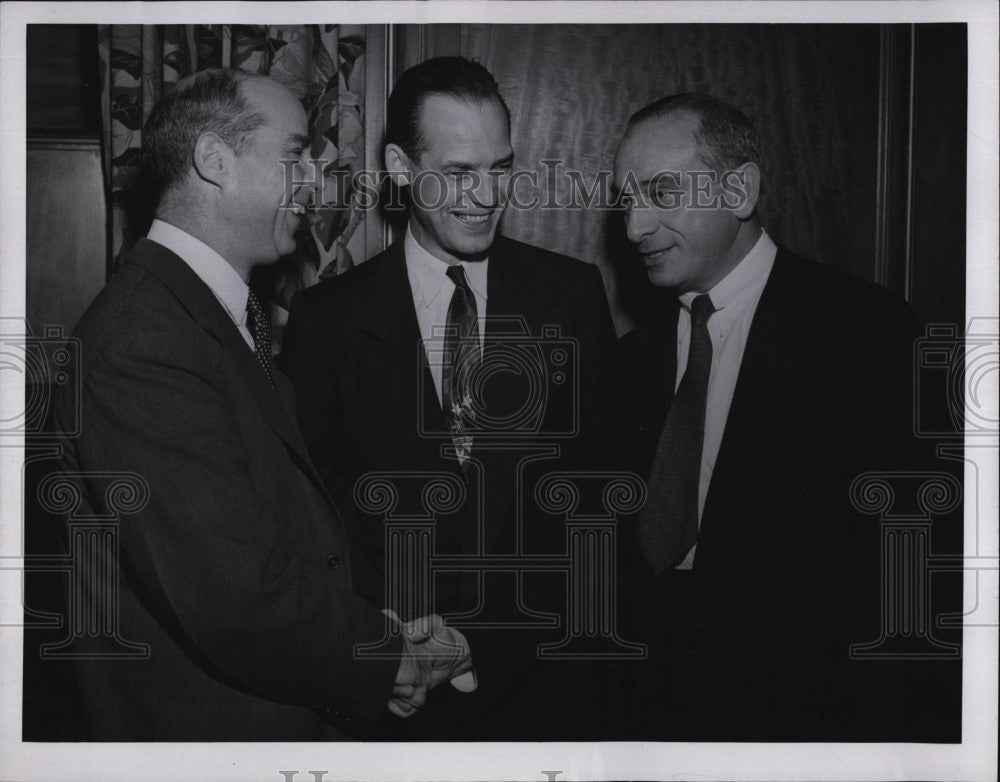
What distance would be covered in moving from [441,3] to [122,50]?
634 mm

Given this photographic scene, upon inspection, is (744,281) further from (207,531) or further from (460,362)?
(207,531)

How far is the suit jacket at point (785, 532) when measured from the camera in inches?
73.5

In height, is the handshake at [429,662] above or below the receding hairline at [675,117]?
below

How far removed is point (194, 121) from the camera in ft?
5.91

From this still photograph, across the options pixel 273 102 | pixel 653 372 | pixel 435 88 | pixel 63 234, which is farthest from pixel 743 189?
pixel 63 234

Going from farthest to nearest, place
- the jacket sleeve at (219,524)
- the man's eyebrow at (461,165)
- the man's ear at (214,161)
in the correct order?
the man's eyebrow at (461,165), the man's ear at (214,161), the jacket sleeve at (219,524)

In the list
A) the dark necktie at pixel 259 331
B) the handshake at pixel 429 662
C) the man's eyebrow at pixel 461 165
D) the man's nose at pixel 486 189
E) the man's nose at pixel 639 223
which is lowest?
the handshake at pixel 429 662

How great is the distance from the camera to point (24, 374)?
1904mm

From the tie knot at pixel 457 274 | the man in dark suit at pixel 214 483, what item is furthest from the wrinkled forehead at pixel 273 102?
the tie knot at pixel 457 274

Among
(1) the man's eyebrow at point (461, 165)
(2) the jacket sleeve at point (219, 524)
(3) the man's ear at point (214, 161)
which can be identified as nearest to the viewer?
(2) the jacket sleeve at point (219, 524)

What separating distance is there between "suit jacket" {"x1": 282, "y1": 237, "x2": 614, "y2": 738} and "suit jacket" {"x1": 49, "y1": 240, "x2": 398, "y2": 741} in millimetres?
109

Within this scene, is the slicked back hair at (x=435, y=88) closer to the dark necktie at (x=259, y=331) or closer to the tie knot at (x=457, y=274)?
the tie knot at (x=457, y=274)

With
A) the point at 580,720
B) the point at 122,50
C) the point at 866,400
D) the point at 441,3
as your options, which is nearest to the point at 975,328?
the point at 866,400

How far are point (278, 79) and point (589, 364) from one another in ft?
2.71
